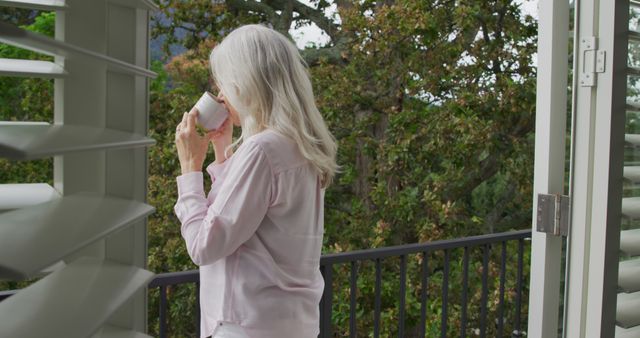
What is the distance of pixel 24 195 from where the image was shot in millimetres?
510

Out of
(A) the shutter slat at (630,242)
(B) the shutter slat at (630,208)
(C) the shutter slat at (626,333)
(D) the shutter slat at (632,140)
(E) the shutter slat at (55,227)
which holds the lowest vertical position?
(C) the shutter slat at (626,333)

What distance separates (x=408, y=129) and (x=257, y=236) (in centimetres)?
430

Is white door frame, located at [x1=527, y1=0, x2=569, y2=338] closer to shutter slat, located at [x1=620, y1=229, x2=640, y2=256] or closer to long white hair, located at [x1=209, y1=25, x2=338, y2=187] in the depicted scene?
shutter slat, located at [x1=620, y1=229, x2=640, y2=256]

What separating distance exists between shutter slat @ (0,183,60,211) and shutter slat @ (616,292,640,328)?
1460mm

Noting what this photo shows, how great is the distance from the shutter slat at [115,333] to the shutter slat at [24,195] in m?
0.11

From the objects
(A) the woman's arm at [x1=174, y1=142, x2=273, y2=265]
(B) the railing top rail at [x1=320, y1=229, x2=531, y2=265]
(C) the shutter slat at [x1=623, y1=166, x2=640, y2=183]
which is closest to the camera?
(A) the woman's arm at [x1=174, y1=142, x2=273, y2=265]

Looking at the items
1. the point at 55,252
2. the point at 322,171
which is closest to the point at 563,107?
the point at 322,171

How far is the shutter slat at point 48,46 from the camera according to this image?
1.05 ft

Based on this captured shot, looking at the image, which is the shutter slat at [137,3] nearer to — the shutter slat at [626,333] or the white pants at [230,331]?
the white pants at [230,331]

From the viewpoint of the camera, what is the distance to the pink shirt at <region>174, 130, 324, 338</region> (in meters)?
1.37

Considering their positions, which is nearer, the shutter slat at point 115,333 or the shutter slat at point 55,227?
the shutter slat at point 55,227

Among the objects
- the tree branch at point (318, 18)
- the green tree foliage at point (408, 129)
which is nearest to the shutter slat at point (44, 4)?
the green tree foliage at point (408, 129)

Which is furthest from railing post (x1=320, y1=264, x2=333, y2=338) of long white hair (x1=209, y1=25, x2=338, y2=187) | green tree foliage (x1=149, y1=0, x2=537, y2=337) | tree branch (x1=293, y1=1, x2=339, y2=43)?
tree branch (x1=293, y1=1, x2=339, y2=43)

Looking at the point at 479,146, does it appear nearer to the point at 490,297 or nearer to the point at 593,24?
the point at 490,297
